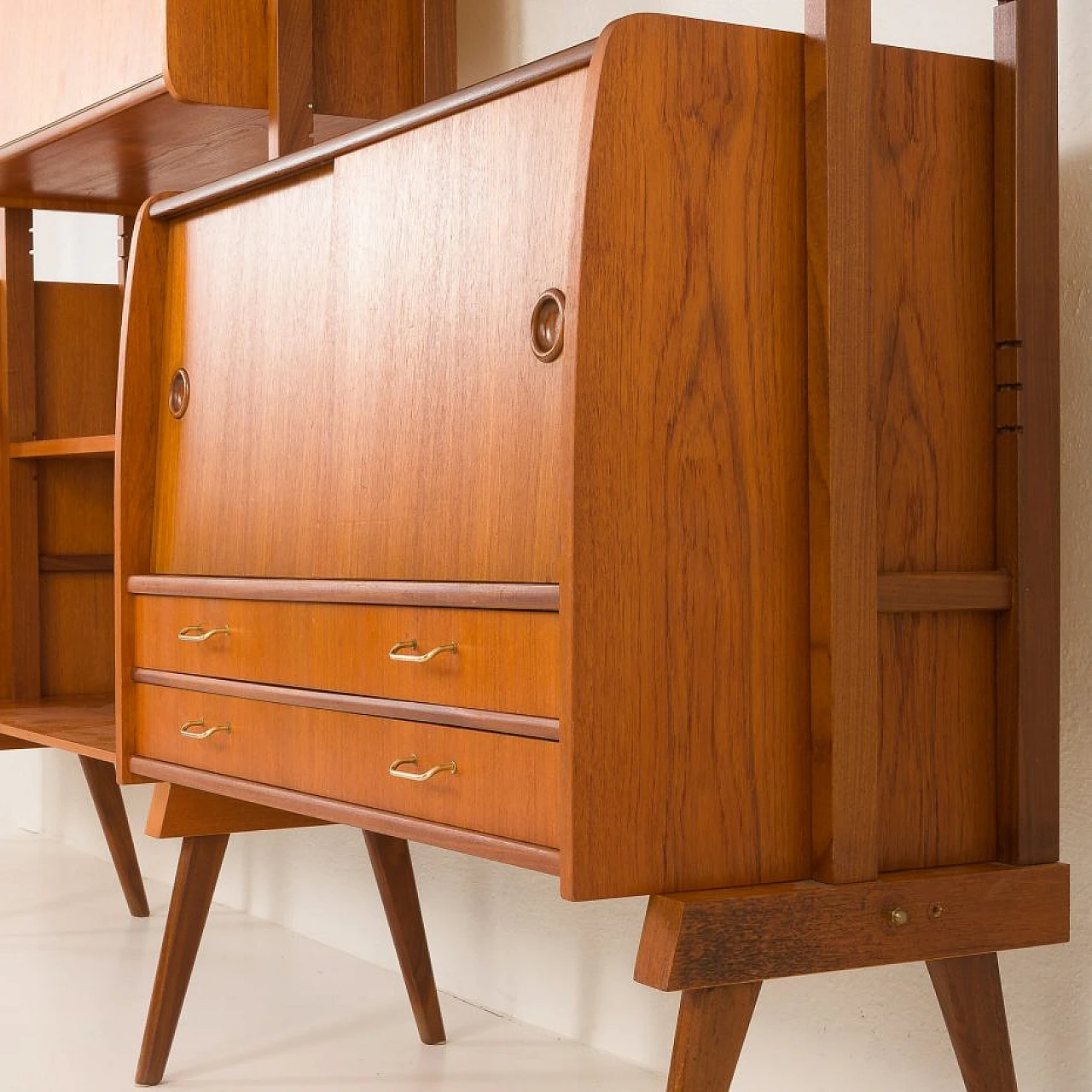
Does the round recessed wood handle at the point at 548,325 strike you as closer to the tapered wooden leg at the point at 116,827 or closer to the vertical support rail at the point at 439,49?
the vertical support rail at the point at 439,49

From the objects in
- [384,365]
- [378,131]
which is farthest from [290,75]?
[384,365]

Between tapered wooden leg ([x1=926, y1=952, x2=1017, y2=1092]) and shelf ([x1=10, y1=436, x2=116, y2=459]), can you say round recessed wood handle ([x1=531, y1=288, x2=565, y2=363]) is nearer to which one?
tapered wooden leg ([x1=926, y1=952, x2=1017, y2=1092])

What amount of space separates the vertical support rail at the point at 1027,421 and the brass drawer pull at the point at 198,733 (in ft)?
2.96

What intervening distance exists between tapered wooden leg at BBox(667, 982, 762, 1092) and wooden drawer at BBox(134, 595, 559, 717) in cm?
27

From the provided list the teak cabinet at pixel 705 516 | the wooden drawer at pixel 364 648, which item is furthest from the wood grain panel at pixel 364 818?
the wooden drawer at pixel 364 648

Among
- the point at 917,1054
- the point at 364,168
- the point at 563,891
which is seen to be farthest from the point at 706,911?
the point at 364,168

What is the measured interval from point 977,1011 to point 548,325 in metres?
0.78

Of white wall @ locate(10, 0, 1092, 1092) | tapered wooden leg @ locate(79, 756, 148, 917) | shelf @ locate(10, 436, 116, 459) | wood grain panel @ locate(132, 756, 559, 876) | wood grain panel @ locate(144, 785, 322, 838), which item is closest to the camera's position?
wood grain panel @ locate(132, 756, 559, 876)

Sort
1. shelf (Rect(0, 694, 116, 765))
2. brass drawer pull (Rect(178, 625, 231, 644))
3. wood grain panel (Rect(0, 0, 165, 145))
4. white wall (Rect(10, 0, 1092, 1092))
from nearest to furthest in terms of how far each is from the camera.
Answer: white wall (Rect(10, 0, 1092, 1092)) → brass drawer pull (Rect(178, 625, 231, 644)) → wood grain panel (Rect(0, 0, 165, 145)) → shelf (Rect(0, 694, 116, 765))

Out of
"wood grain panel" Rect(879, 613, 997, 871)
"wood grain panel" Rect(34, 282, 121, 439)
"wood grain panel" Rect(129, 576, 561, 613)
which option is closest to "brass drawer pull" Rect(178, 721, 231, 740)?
"wood grain panel" Rect(129, 576, 561, 613)

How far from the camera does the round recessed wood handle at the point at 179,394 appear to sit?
7.04 ft

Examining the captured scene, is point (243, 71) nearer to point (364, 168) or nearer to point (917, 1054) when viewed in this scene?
point (364, 168)

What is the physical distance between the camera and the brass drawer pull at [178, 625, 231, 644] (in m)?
2.00

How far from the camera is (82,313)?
140 inches
